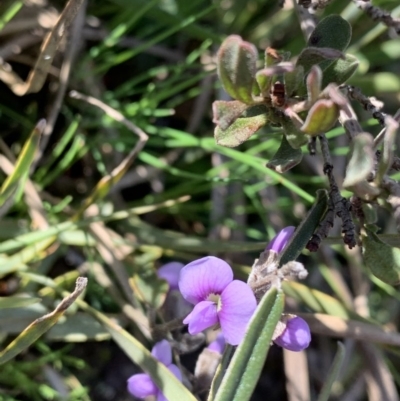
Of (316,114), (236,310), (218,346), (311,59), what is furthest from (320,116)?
(218,346)

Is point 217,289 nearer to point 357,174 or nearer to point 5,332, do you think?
point 357,174

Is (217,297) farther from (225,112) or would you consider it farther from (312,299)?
(312,299)

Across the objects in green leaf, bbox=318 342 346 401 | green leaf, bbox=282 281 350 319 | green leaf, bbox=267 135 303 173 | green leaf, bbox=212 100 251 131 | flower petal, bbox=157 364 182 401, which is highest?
green leaf, bbox=212 100 251 131

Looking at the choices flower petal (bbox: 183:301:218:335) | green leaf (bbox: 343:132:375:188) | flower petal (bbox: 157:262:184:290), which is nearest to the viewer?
green leaf (bbox: 343:132:375:188)

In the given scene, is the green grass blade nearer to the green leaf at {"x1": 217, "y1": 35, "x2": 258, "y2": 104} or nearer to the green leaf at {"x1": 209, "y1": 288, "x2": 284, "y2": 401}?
the green leaf at {"x1": 209, "y1": 288, "x2": 284, "y2": 401}

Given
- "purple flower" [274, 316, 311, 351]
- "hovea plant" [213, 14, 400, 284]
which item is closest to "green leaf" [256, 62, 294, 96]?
"hovea plant" [213, 14, 400, 284]

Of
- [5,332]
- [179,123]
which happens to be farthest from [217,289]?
[179,123]

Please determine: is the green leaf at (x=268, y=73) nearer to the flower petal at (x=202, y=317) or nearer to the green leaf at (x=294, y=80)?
the green leaf at (x=294, y=80)
